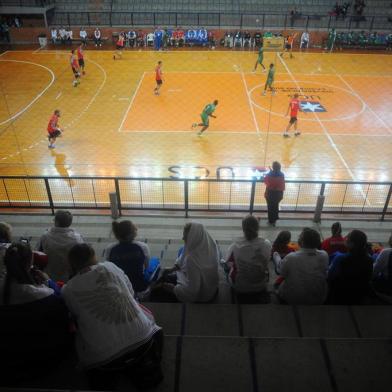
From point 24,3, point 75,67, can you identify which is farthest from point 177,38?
point 24,3

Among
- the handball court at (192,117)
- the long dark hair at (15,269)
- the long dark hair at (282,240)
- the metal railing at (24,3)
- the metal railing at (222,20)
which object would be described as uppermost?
the long dark hair at (15,269)

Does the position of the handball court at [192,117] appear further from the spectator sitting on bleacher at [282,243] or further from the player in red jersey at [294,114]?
the spectator sitting on bleacher at [282,243]

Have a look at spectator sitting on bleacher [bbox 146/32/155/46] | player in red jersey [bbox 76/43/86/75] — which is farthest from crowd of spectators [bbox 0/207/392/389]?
spectator sitting on bleacher [bbox 146/32/155/46]

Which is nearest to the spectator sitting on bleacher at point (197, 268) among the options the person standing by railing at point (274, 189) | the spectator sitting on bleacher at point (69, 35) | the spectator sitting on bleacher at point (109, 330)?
the spectator sitting on bleacher at point (109, 330)

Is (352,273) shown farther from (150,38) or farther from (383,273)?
(150,38)

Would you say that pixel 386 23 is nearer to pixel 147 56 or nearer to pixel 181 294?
pixel 147 56

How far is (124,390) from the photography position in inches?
70.1

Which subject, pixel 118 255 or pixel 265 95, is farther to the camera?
pixel 265 95

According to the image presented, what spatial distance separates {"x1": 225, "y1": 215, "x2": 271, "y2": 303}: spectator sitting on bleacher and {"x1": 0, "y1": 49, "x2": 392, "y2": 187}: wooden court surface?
4320mm

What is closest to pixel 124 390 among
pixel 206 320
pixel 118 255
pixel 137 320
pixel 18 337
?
pixel 137 320

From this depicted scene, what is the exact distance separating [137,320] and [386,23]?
19.5m

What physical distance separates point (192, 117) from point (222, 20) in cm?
986

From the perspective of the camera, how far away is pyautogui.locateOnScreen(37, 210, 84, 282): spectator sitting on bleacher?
2762mm

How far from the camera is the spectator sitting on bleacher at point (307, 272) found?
246 cm
